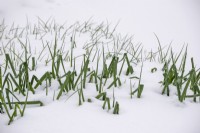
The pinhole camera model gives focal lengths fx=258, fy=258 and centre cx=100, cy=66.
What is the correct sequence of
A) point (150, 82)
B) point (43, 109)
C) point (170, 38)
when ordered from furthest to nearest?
point (170, 38) → point (150, 82) → point (43, 109)

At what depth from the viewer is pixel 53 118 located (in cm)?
112

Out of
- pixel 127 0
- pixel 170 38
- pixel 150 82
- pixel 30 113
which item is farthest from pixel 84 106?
pixel 127 0

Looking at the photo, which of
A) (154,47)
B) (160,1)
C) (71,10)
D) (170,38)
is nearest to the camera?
(154,47)

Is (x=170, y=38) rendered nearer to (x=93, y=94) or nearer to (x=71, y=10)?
(x=71, y=10)

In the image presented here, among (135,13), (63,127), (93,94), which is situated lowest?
(63,127)

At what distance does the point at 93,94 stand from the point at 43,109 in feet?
0.90

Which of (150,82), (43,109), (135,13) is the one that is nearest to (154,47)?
(135,13)

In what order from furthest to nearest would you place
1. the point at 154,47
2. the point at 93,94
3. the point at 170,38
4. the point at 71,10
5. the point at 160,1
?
the point at 160,1
the point at 71,10
the point at 170,38
the point at 154,47
the point at 93,94

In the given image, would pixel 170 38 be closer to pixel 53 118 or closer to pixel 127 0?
pixel 127 0

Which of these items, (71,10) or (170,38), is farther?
(71,10)

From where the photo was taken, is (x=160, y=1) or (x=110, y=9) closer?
(x=110, y=9)

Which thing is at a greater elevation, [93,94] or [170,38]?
[170,38]

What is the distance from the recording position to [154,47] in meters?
2.62

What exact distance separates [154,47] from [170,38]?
1.03 feet
